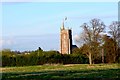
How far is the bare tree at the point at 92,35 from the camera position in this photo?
65438 millimetres

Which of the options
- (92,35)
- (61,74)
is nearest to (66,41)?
(92,35)

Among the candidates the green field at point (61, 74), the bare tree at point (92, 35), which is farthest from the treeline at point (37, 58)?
the green field at point (61, 74)

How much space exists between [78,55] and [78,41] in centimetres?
469

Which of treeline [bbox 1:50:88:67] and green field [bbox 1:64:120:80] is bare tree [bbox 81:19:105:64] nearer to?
treeline [bbox 1:50:88:67]

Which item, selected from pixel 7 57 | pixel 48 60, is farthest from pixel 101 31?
pixel 7 57

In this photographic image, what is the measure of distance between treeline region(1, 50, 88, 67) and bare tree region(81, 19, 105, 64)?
4.99 m

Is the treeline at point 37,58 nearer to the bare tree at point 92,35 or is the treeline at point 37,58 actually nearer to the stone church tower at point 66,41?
the bare tree at point 92,35

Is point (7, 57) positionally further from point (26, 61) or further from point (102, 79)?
point (102, 79)

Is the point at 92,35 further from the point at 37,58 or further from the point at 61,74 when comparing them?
the point at 61,74

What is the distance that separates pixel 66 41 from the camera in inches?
3979

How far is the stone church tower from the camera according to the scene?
326 feet

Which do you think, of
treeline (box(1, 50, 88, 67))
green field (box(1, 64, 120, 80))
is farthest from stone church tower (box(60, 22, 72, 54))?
green field (box(1, 64, 120, 80))

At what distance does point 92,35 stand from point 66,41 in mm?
35629

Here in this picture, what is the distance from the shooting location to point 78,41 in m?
66.9
